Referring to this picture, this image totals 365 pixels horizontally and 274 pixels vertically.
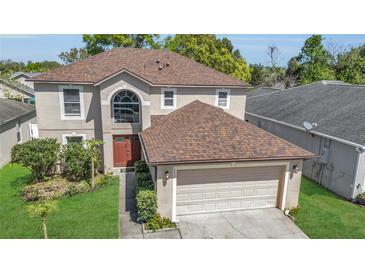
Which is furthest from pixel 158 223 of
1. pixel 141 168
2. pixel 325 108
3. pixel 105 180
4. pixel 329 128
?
pixel 325 108

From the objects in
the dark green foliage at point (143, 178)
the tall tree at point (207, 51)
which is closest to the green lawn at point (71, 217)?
the dark green foliage at point (143, 178)

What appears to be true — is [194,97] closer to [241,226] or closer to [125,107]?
[125,107]

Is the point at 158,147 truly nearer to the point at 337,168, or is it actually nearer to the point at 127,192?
the point at 127,192

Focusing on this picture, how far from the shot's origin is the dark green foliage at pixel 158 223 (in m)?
9.38

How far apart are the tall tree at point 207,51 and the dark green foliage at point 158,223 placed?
27.1m

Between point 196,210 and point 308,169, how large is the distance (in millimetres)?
8840

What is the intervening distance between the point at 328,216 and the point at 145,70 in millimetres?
13373

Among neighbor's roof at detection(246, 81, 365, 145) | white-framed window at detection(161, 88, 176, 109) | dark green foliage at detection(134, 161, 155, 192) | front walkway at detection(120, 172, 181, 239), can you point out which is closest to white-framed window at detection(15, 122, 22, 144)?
front walkway at detection(120, 172, 181, 239)

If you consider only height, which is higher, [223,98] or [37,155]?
[223,98]

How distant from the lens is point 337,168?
13312 mm

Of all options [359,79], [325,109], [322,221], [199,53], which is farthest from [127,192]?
[359,79]

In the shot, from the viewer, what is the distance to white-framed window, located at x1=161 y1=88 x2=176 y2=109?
16312mm

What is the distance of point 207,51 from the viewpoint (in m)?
33.5

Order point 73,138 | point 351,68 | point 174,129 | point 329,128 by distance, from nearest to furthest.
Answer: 1. point 174,129
2. point 329,128
3. point 73,138
4. point 351,68
